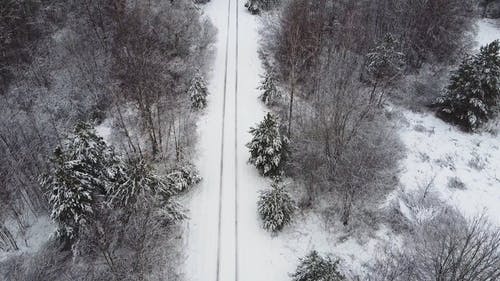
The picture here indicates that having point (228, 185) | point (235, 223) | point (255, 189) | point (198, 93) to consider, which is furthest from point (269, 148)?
point (198, 93)

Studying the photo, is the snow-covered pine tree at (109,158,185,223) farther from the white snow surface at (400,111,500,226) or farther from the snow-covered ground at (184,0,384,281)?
the white snow surface at (400,111,500,226)

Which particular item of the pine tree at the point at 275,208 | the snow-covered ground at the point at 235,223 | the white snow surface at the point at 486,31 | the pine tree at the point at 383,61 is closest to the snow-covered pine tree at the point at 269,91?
the snow-covered ground at the point at 235,223

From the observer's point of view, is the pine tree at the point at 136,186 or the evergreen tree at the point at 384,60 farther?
the evergreen tree at the point at 384,60

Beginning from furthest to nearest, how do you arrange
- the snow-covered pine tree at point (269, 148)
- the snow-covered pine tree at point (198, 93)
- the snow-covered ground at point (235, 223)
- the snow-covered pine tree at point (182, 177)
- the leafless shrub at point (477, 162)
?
1. the snow-covered pine tree at point (198, 93)
2. the leafless shrub at point (477, 162)
3. the snow-covered pine tree at point (269, 148)
4. the snow-covered pine tree at point (182, 177)
5. the snow-covered ground at point (235, 223)

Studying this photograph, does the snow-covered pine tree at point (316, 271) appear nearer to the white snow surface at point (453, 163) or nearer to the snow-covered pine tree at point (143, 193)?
the snow-covered pine tree at point (143, 193)

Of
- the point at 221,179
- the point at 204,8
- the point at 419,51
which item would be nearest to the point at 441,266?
the point at 221,179

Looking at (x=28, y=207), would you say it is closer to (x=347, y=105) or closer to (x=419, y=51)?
(x=347, y=105)

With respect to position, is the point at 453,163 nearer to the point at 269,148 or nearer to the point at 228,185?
the point at 269,148
